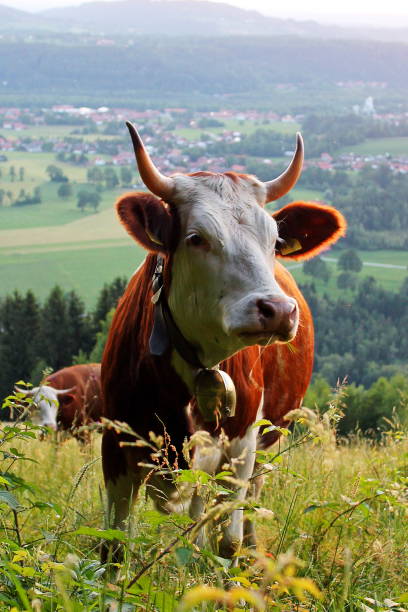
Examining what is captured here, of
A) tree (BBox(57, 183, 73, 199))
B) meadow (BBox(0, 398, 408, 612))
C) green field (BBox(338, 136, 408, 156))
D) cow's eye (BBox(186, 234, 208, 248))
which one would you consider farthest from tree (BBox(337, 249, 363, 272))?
cow's eye (BBox(186, 234, 208, 248))

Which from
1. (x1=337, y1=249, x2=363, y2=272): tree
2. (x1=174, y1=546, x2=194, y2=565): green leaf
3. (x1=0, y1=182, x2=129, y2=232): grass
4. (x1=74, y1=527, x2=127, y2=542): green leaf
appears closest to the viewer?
(x1=174, y1=546, x2=194, y2=565): green leaf

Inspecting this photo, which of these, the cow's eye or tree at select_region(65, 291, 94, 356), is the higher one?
the cow's eye

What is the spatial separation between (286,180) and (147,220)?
77cm

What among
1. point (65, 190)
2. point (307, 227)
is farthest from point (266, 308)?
point (65, 190)

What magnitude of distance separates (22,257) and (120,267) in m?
17.0

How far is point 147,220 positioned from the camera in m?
3.38

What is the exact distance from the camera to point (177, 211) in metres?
3.41

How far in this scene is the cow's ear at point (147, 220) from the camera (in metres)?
3.35

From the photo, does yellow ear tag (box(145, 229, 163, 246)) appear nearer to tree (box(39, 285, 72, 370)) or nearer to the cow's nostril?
the cow's nostril

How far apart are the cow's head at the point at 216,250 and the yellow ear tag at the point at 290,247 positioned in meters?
0.01

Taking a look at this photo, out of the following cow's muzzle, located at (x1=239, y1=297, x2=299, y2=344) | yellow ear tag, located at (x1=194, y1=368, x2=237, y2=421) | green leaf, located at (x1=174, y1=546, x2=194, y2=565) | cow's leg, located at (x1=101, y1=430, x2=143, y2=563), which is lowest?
cow's leg, located at (x1=101, y1=430, x2=143, y2=563)

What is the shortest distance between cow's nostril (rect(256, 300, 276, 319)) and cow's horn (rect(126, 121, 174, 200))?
890mm

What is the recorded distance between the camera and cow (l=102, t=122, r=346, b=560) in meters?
3.00

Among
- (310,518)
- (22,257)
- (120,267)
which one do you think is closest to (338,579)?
(310,518)
